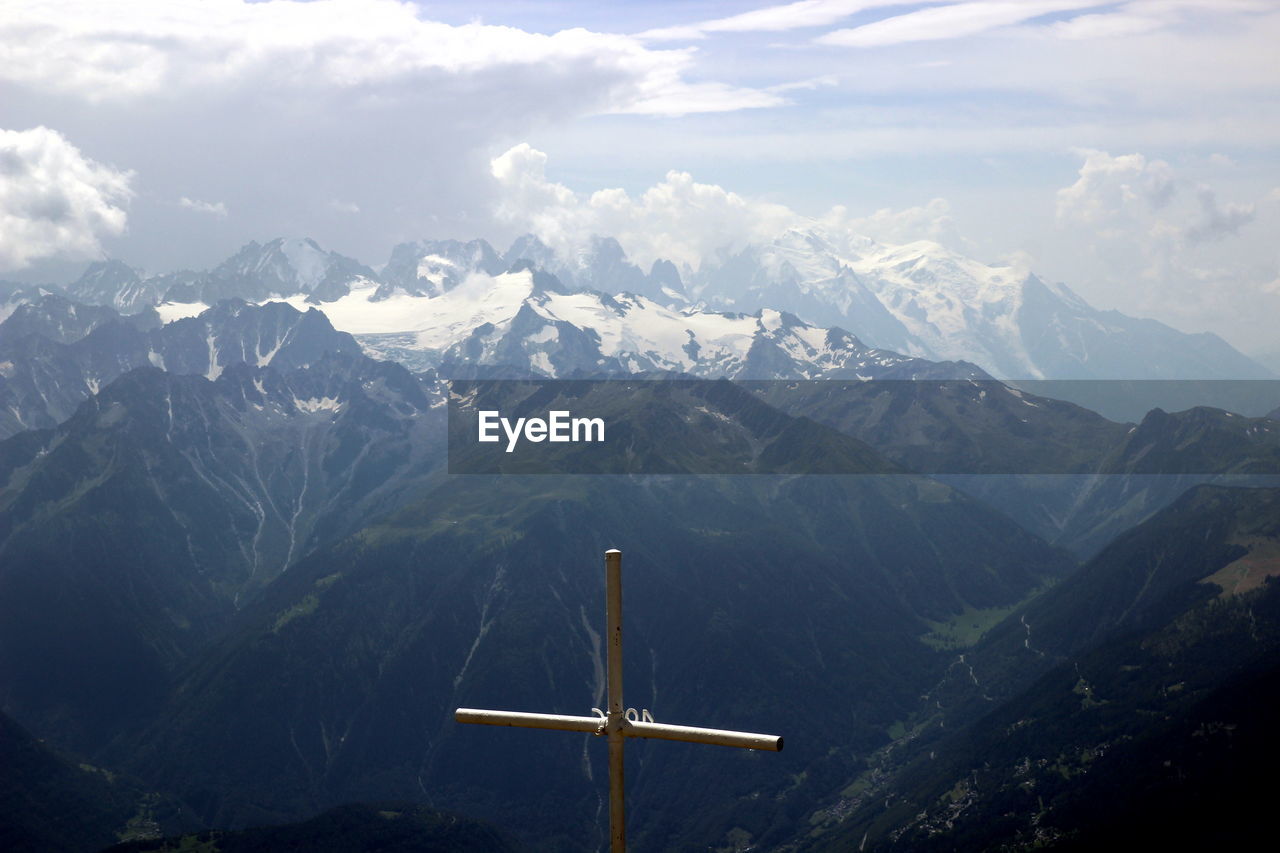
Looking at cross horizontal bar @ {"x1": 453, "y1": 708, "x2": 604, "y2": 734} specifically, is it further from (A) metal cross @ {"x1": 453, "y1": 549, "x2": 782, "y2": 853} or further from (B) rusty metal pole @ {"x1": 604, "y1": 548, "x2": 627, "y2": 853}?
(B) rusty metal pole @ {"x1": 604, "y1": 548, "x2": 627, "y2": 853}

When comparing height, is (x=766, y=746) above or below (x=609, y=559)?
below

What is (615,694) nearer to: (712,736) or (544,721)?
(544,721)

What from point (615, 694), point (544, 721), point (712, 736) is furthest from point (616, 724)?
point (712, 736)

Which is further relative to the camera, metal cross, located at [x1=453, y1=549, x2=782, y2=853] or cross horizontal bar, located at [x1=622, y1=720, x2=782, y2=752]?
metal cross, located at [x1=453, y1=549, x2=782, y2=853]

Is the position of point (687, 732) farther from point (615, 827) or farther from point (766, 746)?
point (615, 827)

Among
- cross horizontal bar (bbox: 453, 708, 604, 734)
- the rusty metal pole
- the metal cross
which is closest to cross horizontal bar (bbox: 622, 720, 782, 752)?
the metal cross

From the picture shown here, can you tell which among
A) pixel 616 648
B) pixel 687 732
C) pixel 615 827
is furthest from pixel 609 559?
pixel 615 827

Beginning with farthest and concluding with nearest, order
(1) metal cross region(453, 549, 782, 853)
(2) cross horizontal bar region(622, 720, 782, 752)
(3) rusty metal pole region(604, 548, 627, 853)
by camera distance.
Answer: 1. (3) rusty metal pole region(604, 548, 627, 853)
2. (1) metal cross region(453, 549, 782, 853)
3. (2) cross horizontal bar region(622, 720, 782, 752)
